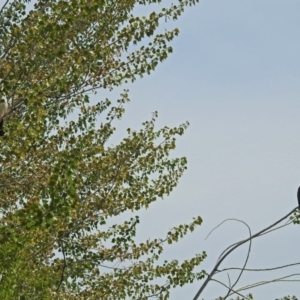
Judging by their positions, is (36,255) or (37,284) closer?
(37,284)

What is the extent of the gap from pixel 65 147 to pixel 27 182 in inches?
42.6

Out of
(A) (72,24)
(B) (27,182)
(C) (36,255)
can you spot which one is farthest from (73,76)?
(C) (36,255)

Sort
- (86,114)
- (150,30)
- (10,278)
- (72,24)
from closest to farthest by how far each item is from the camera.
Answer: (10,278), (72,24), (150,30), (86,114)

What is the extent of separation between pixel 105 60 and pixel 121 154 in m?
1.65

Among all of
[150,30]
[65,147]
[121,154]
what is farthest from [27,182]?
[150,30]

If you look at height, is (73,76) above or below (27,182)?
→ above

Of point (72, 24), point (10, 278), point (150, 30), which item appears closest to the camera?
point (10, 278)

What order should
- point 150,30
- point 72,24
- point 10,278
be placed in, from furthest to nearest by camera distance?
point 150,30
point 72,24
point 10,278

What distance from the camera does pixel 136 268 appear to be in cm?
1209

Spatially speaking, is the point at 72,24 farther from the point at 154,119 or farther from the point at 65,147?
the point at 154,119

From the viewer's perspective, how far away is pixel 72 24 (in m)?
9.98

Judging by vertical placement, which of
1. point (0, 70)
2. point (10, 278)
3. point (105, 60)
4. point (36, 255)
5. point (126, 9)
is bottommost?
point (10, 278)

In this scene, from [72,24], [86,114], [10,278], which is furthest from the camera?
[86,114]

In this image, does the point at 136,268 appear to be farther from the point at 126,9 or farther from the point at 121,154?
the point at 126,9
